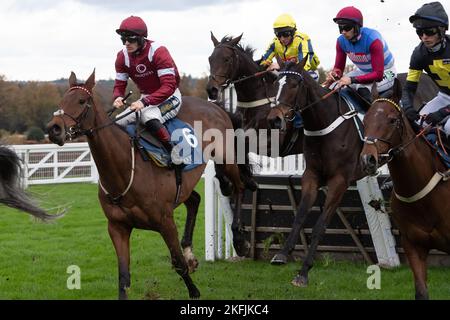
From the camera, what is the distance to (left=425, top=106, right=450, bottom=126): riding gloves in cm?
623

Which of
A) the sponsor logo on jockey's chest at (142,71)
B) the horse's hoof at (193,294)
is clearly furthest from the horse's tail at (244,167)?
the horse's hoof at (193,294)

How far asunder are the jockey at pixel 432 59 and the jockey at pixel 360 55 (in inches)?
52.3

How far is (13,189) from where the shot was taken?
723 cm

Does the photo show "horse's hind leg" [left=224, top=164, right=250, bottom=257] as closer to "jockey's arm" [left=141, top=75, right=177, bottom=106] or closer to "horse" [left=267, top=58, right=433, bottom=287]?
"horse" [left=267, top=58, right=433, bottom=287]

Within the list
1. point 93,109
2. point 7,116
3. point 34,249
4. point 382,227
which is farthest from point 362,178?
point 7,116

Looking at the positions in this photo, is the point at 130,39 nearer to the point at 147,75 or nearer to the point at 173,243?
the point at 147,75

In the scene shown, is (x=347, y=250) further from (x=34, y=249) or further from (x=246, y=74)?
(x=34, y=249)

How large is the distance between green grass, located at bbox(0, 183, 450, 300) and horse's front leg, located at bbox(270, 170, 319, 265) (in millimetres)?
439

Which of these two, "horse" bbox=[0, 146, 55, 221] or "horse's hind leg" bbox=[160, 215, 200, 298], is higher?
"horse" bbox=[0, 146, 55, 221]

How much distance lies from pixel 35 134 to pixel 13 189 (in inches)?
609

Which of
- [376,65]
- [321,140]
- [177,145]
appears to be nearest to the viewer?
[177,145]

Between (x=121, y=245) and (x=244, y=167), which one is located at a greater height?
(x=244, y=167)

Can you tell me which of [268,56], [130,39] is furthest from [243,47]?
[130,39]

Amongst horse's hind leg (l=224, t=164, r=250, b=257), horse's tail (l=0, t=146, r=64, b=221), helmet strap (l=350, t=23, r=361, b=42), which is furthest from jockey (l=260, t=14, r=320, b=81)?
horse's tail (l=0, t=146, r=64, b=221)
